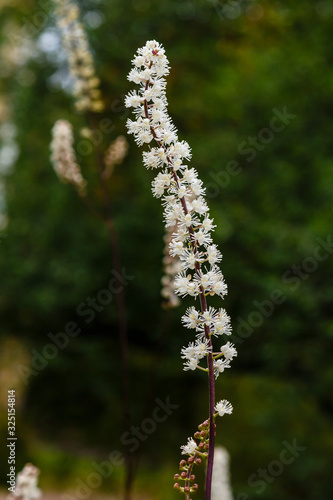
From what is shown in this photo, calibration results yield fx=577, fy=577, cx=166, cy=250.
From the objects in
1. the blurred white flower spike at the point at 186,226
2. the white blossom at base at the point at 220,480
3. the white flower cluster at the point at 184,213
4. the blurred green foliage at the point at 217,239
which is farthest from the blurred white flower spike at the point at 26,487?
the blurred green foliage at the point at 217,239

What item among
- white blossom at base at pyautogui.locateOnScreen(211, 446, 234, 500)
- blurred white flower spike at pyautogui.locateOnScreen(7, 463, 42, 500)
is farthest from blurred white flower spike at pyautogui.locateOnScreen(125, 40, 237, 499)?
white blossom at base at pyautogui.locateOnScreen(211, 446, 234, 500)

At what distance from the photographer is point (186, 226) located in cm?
154

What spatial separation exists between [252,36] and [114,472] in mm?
8109

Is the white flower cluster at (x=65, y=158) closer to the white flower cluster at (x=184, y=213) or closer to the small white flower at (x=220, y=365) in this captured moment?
the white flower cluster at (x=184, y=213)

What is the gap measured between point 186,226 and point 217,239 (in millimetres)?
6998

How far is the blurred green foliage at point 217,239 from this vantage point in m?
7.90

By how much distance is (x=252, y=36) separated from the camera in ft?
33.7

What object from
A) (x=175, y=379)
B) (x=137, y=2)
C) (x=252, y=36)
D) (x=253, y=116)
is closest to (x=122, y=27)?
(x=137, y=2)

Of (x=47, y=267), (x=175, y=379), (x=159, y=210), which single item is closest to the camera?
(x=159, y=210)

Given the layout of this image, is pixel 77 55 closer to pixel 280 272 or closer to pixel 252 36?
pixel 280 272

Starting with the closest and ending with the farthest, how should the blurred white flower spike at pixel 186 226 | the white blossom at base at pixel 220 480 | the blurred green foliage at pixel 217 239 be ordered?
the blurred white flower spike at pixel 186 226 < the white blossom at base at pixel 220 480 < the blurred green foliage at pixel 217 239

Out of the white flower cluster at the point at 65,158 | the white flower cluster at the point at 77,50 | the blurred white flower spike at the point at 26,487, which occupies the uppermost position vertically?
the white flower cluster at the point at 77,50

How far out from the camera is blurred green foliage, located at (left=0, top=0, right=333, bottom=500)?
790 cm

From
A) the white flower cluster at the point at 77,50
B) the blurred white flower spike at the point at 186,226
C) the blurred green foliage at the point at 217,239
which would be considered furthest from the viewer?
the blurred green foliage at the point at 217,239
